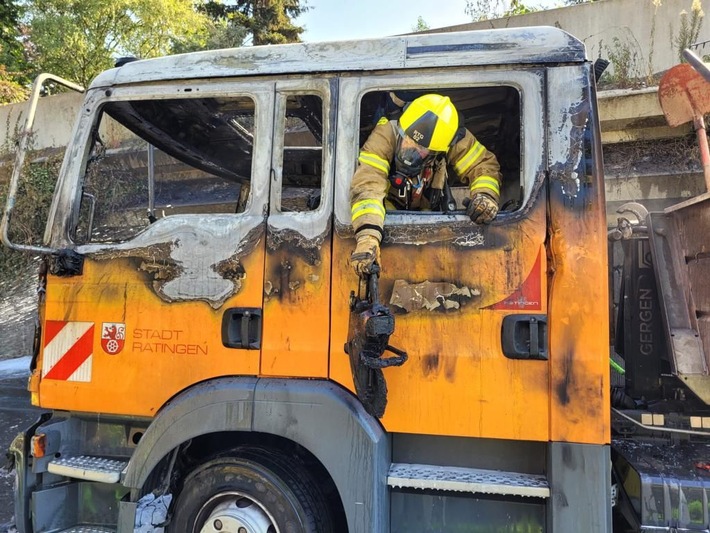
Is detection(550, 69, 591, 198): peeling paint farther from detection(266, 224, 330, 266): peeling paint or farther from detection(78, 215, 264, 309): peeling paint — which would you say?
detection(78, 215, 264, 309): peeling paint

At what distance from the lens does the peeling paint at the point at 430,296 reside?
2125 millimetres

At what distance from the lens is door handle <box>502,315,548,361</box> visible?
6.70ft

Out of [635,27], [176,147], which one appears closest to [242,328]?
[176,147]

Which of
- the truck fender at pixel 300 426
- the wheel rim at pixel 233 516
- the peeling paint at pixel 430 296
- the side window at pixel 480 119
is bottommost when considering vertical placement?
the wheel rim at pixel 233 516

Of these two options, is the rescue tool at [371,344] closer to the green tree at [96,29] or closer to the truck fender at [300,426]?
the truck fender at [300,426]

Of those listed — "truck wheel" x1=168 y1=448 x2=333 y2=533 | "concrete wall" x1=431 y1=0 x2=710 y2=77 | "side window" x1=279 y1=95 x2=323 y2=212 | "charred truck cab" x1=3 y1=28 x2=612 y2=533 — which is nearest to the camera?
"charred truck cab" x1=3 y1=28 x2=612 y2=533

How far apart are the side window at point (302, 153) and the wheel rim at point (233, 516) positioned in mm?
1373

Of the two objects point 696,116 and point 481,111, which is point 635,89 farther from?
point 481,111

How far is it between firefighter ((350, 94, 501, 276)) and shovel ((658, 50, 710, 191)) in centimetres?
129

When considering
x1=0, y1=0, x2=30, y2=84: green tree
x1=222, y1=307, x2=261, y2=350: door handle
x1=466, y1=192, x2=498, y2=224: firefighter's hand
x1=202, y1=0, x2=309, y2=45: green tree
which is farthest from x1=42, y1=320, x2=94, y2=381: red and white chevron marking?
x1=0, y1=0, x2=30, y2=84: green tree

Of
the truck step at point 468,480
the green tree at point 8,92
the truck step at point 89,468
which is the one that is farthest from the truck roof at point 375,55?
the green tree at point 8,92

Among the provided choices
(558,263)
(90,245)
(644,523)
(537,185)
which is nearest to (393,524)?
(644,523)

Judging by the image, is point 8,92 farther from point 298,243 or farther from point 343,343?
point 343,343

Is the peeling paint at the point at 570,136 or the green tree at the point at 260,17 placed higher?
the green tree at the point at 260,17
